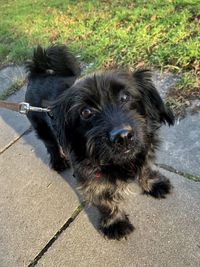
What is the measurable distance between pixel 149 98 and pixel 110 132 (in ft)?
1.98

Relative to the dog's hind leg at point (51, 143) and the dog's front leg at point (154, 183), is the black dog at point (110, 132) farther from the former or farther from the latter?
the dog's hind leg at point (51, 143)

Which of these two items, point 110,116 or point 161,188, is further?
point 161,188

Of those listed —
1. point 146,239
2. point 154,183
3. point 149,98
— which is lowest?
point 146,239

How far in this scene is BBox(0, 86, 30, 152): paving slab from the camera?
15.0ft

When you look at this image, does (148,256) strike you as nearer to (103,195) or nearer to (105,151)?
(103,195)

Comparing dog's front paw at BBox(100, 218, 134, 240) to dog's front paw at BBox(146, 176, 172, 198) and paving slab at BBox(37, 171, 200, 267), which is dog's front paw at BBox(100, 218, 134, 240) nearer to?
paving slab at BBox(37, 171, 200, 267)

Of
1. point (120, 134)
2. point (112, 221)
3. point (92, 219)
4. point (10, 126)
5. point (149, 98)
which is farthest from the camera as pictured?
point (10, 126)

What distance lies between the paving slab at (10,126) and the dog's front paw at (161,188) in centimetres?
200

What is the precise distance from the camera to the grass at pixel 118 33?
15.4 ft

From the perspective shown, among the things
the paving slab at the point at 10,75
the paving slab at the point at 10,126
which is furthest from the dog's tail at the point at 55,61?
the paving slab at the point at 10,75

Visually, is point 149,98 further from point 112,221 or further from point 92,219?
point 92,219

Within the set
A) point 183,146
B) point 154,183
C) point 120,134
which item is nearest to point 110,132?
point 120,134

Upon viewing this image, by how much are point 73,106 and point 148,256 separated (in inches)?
50.9

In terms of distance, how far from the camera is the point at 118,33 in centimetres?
557
